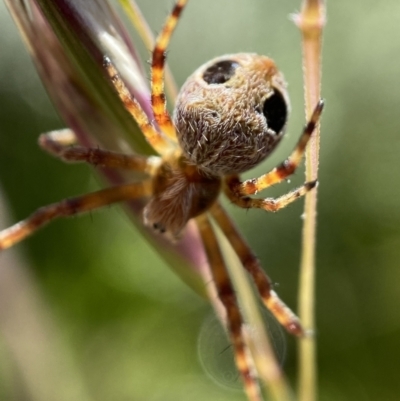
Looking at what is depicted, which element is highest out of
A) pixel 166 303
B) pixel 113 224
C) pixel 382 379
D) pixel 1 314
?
pixel 1 314

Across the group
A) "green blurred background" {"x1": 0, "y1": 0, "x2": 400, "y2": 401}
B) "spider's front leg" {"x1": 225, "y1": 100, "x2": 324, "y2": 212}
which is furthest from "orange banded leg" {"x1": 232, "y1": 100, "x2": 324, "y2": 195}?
"green blurred background" {"x1": 0, "y1": 0, "x2": 400, "y2": 401}

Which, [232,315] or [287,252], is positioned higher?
[232,315]

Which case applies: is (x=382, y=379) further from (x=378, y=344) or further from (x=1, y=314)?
(x=1, y=314)

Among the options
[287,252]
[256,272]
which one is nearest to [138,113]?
[256,272]

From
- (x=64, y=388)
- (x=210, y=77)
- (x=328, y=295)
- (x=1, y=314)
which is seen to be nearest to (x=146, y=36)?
(x=210, y=77)

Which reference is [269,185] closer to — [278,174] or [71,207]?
[278,174]

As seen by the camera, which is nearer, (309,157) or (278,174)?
(309,157)

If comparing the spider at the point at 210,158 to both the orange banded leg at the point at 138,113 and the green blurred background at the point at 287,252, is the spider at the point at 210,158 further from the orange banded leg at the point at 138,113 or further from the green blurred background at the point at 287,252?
the green blurred background at the point at 287,252
